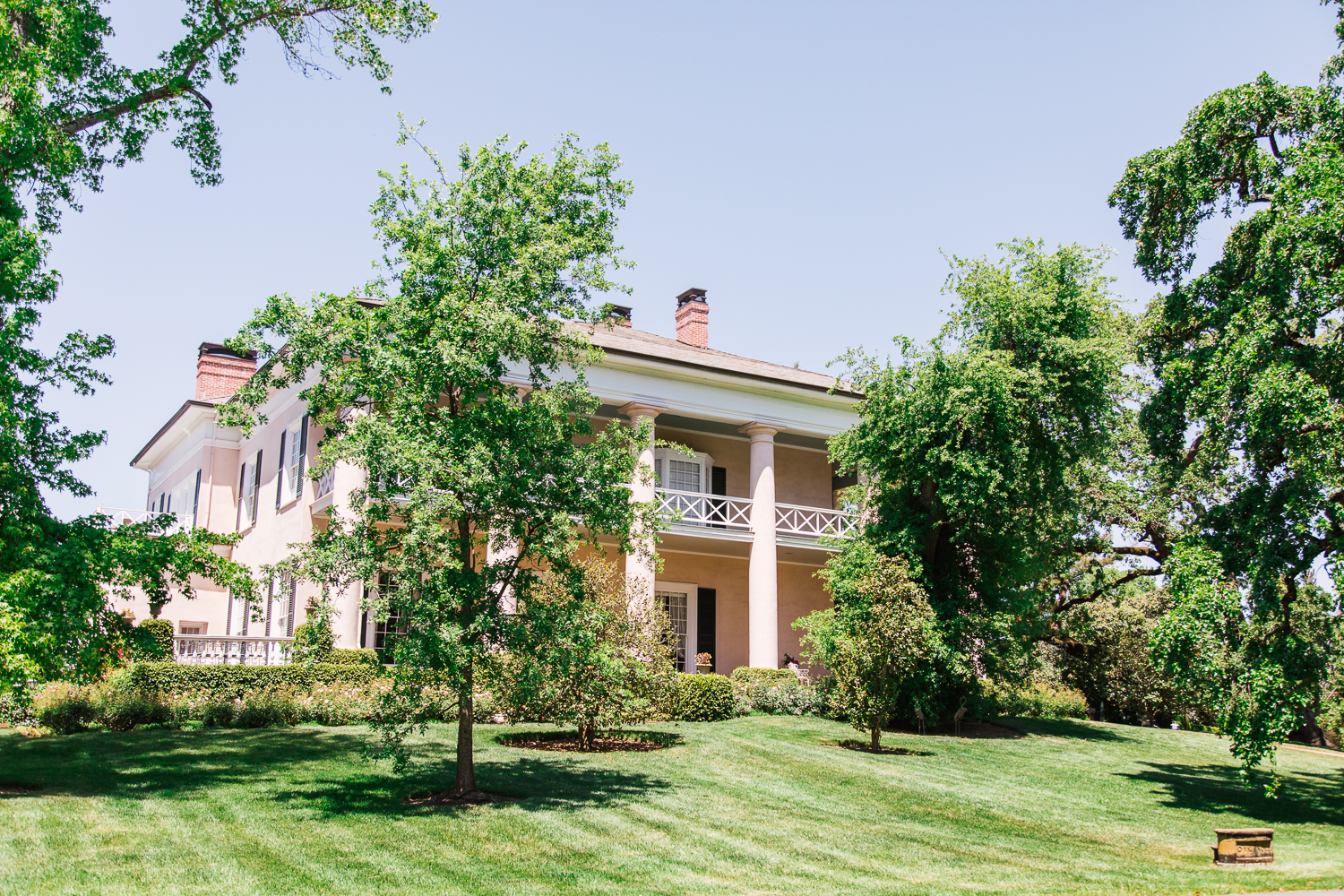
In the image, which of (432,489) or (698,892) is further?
(432,489)

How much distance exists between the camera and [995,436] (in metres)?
18.3

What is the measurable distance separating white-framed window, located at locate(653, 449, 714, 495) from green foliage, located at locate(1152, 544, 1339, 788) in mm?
12518

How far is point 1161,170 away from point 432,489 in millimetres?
12017

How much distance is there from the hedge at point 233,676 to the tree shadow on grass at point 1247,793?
12178mm

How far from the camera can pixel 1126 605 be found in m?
25.5

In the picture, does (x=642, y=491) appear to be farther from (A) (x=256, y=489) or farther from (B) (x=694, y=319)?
(A) (x=256, y=489)

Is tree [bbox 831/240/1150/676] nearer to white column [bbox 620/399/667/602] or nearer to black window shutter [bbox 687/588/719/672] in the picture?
white column [bbox 620/399/667/602]

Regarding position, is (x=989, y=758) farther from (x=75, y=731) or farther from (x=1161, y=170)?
(x=75, y=731)

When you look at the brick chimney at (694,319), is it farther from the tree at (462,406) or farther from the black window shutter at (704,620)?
the tree at (462,406)

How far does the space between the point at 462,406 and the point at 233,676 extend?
8.00m

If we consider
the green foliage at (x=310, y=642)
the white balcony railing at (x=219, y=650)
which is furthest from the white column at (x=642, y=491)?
the white balcony railing at (x=219, y=650)

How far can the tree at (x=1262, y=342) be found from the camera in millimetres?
12602

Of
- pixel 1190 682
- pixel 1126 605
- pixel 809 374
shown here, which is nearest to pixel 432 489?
pixel 1190 682

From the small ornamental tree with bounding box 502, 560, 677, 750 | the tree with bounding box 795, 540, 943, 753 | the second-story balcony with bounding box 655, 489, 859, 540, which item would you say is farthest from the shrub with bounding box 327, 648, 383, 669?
the tree with bounding box 795, 540, 943, 753
